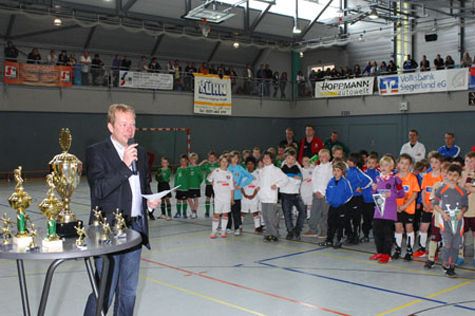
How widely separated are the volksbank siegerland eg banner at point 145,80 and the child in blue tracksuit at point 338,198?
57.3ft

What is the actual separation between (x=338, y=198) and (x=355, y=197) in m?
0.74

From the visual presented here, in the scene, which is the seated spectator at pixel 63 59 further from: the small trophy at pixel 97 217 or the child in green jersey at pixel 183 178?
the small trophy at pixel 97 217

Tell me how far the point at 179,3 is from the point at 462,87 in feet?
48.0

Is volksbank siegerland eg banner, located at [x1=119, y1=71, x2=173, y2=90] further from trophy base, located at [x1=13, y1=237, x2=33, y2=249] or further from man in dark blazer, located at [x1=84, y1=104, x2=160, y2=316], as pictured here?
trophy base, located at [x1=13, y1=237, x2=33, y2=249]

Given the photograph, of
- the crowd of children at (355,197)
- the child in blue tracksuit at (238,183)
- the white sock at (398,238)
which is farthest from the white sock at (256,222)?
the white sock at (398,238)

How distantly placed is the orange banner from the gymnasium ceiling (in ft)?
7.42

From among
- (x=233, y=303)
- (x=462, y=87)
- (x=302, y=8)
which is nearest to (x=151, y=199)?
(x=233, y=303)

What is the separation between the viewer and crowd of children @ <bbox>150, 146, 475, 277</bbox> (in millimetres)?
7336

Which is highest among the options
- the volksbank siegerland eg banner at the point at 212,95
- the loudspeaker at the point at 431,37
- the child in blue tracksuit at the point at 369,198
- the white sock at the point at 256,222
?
the loudspeaker at the point at 431,37

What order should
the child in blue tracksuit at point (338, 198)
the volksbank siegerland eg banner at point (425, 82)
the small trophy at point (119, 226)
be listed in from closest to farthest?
1. the small trophy at point (119, 226)
2. the child in blue tracksuit at point (338, 198)
3. the volksbank siegerland eg banner at point (425, 82)

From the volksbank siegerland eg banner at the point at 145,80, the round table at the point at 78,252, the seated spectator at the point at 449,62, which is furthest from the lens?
the volksbank siegerland eg banner at the point at 145,80

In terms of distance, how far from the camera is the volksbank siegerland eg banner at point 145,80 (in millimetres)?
24547

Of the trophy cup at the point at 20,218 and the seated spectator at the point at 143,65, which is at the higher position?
the seated spectator at the point at 143,65

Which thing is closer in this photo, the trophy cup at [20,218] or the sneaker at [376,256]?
the trophy cup at [20,218]
